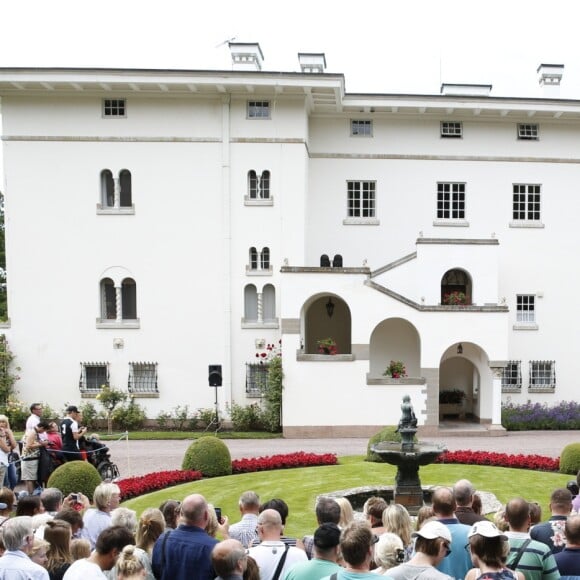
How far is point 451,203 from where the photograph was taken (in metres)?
29.4

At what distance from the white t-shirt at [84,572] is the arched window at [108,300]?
2256 centimetres

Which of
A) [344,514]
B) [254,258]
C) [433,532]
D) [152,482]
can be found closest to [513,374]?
[254,258]

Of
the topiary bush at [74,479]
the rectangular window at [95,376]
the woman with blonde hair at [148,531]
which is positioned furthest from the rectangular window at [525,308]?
the woman with blonde hair at [148,531]

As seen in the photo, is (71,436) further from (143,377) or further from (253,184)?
(253,184)

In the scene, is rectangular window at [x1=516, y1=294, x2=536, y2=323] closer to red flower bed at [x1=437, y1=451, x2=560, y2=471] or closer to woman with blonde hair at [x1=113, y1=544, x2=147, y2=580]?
red flower bed at [x1=437, y1=451, x2=560, y2=471]

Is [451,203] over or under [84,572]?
over

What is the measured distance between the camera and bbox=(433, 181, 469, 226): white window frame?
96.0ft

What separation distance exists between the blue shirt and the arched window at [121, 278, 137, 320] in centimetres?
2214

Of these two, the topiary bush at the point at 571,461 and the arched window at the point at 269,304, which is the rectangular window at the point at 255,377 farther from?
the topiary bush at the point at 571,461

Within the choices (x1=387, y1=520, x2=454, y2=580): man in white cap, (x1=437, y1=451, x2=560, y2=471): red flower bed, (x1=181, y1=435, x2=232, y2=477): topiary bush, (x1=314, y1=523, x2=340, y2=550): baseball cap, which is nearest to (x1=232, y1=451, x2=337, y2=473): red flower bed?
(x1=181, y1=435, x2=232, y2=477): topiary bush

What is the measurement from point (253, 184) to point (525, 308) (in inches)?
544

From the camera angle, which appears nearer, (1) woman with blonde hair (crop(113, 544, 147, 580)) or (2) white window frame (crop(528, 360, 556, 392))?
(1) woman with blonde hair (crop(113, 544, 147, 580))

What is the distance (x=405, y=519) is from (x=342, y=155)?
24.1 metres

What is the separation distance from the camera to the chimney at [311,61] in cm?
3055
